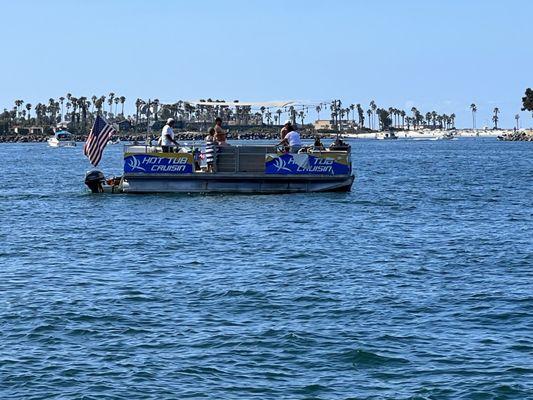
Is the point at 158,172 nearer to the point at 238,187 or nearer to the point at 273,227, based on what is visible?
the point at 238,187

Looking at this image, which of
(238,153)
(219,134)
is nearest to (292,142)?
(238,153)

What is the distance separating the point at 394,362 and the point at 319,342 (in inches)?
56.1

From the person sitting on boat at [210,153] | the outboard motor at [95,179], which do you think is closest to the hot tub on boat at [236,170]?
the person sitting on boat at [210,153]

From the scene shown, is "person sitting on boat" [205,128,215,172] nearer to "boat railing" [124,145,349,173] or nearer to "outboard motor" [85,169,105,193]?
"boat railing" [124,145,349,173]

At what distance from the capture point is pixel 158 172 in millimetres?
35250

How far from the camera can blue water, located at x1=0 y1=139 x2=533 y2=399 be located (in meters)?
13.4

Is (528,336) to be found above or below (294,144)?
below

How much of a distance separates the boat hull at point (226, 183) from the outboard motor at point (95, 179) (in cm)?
183

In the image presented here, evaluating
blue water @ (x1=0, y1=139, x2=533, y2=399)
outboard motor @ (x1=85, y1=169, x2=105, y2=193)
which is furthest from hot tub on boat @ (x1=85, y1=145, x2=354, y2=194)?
blue water @ (x1=0, y1=139, x2=533, y2=399)

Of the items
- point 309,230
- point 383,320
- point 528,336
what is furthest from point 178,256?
point 528,336

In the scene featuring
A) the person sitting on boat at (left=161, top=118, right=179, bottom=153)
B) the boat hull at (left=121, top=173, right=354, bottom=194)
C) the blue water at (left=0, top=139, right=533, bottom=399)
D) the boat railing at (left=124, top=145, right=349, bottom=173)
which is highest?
the person sitting on boat at (left=161, top=118, right=179, bottom=153)

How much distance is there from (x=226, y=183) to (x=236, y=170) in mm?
563

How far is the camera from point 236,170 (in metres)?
35.3

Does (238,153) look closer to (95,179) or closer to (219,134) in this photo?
(219,134)
